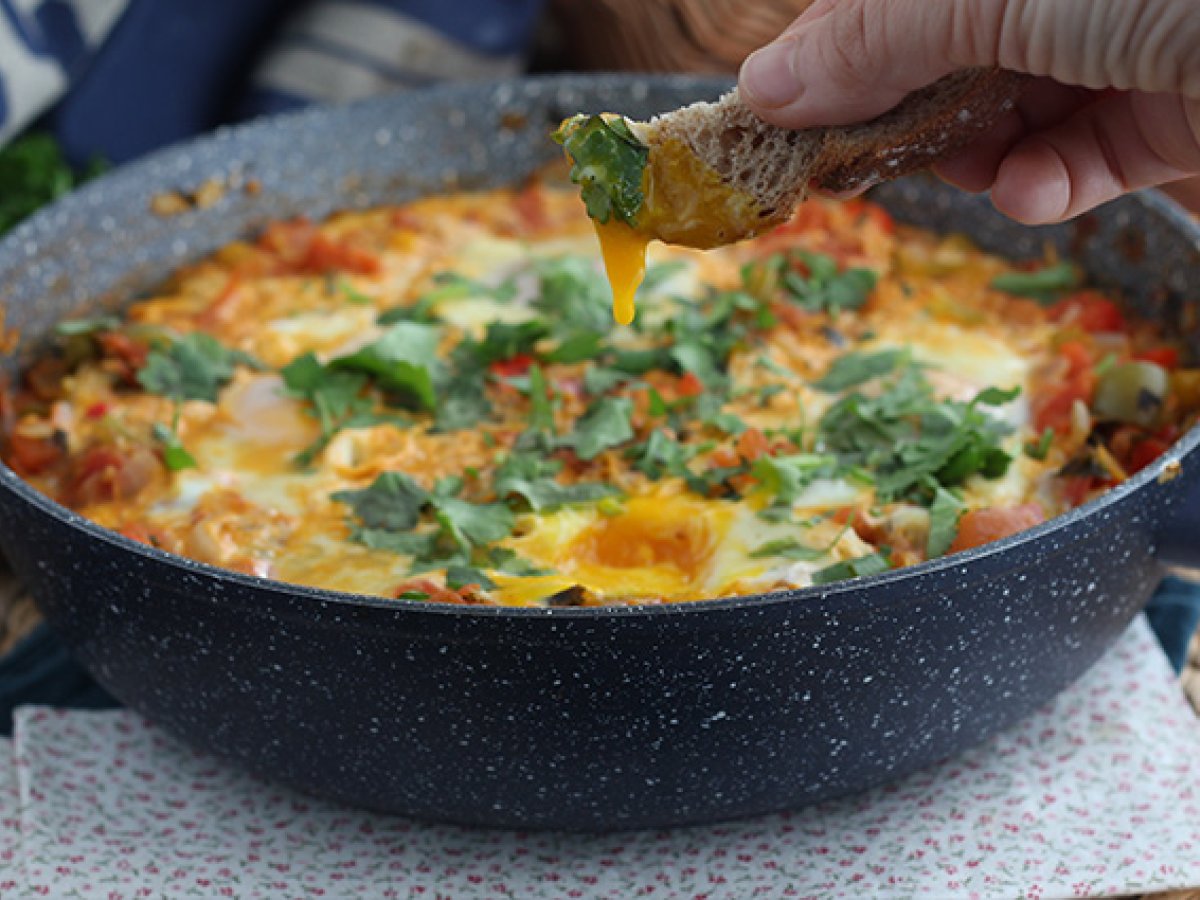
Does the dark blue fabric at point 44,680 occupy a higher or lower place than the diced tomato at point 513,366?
lower

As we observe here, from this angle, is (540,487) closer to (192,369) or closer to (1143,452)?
(192,369)

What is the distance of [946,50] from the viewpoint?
2279 millimetres

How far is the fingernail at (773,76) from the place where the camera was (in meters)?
2.44

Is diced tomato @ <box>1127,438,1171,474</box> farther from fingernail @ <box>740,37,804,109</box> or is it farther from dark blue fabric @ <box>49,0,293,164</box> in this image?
dark blue fabric @ <box>49,0,293,164</box>

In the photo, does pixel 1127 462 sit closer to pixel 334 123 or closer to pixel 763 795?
pixel 763 795

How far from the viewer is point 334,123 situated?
14.6 ft

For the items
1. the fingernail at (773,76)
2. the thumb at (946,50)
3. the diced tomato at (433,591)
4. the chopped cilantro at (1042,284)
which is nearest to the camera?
the thumb at (946,50)

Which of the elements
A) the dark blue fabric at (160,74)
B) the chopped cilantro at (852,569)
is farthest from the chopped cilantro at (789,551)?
the dark blue fabric at (160,74)

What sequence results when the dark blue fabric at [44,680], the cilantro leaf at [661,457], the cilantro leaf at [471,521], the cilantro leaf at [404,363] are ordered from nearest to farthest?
the cilantro leaf at [471,521], the cilantro leaf at [661,457], the dark blue fabric at [44,680], the cilantro leaf at [404,363]

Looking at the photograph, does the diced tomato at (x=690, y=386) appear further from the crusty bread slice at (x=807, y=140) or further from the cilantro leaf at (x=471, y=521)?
the crusty bread slice at (x=807, y=140)

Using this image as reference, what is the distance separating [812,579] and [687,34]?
2.78 m

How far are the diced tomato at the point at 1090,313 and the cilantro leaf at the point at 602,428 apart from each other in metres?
1.16

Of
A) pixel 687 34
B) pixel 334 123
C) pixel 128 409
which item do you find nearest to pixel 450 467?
pixel 128 409

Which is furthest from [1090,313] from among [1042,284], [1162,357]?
[1162,357]
